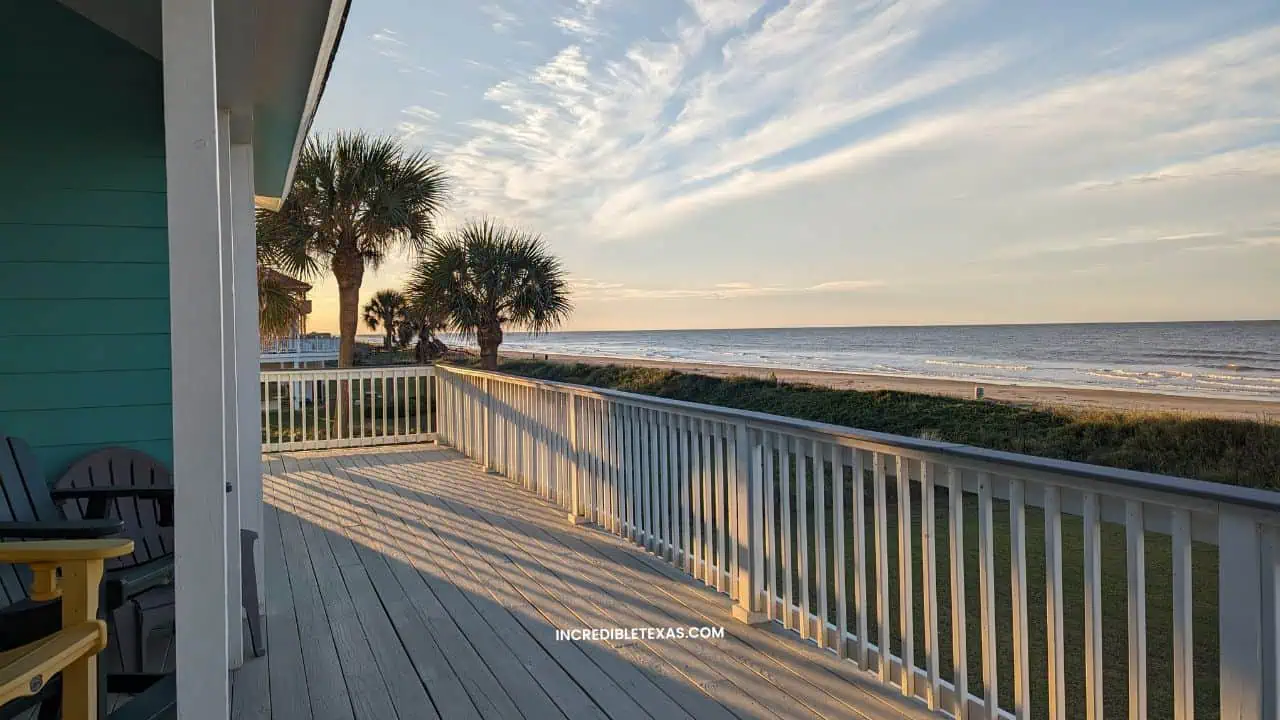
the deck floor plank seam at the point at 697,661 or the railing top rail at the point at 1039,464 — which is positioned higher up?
the railing top rail at the point at 1039,464

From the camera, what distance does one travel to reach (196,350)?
147 cm

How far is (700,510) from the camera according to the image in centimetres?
360

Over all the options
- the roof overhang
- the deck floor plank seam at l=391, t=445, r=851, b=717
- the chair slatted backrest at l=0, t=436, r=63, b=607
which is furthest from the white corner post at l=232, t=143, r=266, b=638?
the deck floor plank seam at l=391, t=445, r=851, b=717

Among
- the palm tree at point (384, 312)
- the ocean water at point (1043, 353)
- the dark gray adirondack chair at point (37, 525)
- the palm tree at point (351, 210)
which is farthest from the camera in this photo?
the palm tree at point (384, 312)

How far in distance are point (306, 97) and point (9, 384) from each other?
5.30 feet

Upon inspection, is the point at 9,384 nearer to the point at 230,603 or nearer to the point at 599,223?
the point at 230,603

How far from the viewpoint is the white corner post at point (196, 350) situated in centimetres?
146

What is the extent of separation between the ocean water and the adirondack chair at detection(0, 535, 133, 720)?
15.7m

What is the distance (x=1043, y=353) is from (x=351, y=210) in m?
31.2

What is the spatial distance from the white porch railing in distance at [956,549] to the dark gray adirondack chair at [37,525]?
207 centimetres

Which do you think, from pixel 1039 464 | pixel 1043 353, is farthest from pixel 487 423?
pixel 1043 353

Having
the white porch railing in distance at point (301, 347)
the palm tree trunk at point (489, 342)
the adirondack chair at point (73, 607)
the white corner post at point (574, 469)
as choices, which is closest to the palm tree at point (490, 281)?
the palm tree trunk at point (489, 342)

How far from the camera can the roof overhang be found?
2451mm

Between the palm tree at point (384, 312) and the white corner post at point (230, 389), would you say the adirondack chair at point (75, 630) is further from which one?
the palm tree at point (384, 312)
